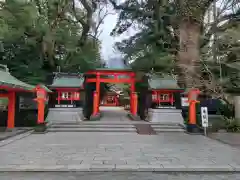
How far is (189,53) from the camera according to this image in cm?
1611

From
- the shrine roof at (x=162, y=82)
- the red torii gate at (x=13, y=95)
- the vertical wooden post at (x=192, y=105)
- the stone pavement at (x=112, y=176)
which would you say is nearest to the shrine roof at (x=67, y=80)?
the red torii gate at (x=13, y=95)

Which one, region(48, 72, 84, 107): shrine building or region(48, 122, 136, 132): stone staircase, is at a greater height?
region(48, 72, 84, 107): shrine building

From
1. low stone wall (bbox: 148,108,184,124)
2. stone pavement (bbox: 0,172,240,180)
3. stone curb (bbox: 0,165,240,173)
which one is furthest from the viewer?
low stone wall (bbox: 148,108,184,124)

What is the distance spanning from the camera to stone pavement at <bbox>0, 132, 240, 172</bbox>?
6117 mm

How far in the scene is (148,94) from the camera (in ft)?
61.9

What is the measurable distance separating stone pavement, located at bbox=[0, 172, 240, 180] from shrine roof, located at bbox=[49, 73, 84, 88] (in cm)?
1181

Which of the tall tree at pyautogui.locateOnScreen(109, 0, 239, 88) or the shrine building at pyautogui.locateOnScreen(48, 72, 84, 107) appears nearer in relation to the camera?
the tall tree at pyautogui.locateOnScreen(109, 0, 239, 88)

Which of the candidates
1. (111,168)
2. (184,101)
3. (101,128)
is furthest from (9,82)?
(184,101)

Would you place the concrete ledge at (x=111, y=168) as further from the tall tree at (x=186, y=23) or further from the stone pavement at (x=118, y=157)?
the tall tree at (x=186, y=23)

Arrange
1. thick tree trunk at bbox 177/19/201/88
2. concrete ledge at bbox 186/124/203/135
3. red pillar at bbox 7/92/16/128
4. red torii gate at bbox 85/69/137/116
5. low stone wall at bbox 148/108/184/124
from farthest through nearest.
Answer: red torii gate at bbox 85/69/137/116
low stone wall at bbox 148/108/184/124
thick tree trunk at bbox 177/19/201/88
red pillar at bbox 7/92/16/128
concrete ledge at bbox 186/124/203/135

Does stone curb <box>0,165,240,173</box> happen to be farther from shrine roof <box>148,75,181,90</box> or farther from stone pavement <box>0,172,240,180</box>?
shrine roof <box>148,75,181,90</box>

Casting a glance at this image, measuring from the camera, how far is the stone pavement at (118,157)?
20.1 feet

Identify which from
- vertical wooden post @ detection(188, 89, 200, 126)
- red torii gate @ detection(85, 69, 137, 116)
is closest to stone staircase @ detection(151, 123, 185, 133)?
vertical wooden post @ detection(188, 89, 200, 126)

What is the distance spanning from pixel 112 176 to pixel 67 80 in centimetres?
1308
